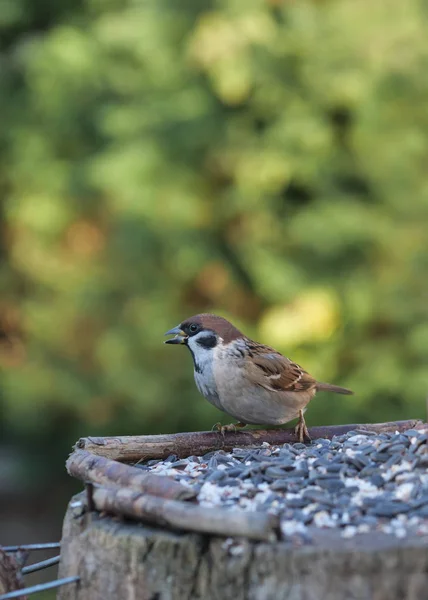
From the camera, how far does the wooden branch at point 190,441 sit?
2637 millimetres

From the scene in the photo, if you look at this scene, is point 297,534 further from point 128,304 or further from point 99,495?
point 128,304

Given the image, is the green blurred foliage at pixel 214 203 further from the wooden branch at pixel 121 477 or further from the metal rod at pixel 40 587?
the metal rod at pixel 40 587

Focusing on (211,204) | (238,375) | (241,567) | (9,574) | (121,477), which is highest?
(211,204)

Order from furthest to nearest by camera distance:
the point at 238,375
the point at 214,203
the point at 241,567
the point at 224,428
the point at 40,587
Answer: the point at 214,203 → the point at 238,375 → the point at 224,428 → the point at 40,587 → the point at 241,567

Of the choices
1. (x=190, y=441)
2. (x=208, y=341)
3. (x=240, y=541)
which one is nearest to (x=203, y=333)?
(x=208, y=341)

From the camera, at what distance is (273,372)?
3455mm

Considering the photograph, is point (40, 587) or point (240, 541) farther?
point (40, 587)

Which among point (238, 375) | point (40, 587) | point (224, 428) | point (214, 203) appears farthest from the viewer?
point (214, 203)

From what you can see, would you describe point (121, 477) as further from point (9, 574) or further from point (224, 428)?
point (224, 428)

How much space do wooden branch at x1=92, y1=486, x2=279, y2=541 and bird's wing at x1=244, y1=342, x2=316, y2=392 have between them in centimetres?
139

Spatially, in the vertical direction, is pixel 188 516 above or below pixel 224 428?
below

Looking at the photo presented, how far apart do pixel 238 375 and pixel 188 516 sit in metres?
1.53

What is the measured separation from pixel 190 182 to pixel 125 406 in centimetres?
161

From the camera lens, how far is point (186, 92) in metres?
6.21
